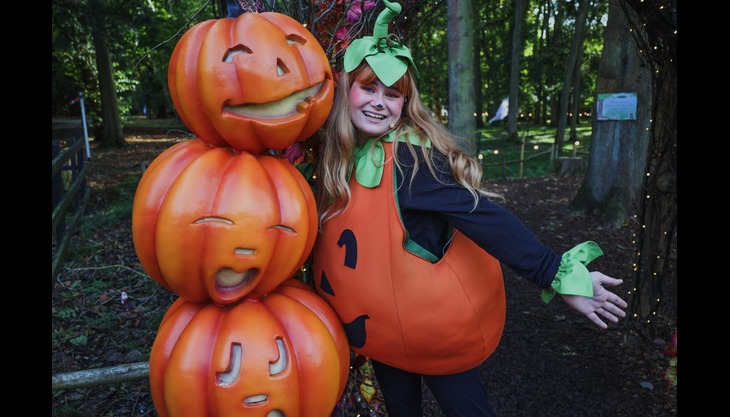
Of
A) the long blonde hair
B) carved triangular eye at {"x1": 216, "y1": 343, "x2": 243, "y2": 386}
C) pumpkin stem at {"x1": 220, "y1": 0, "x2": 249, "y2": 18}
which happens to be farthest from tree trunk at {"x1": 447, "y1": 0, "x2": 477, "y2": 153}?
carved triangular eye at {"x1": 216, "y1": 343, "x2": 243, "y2": 386}

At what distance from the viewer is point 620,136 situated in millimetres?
6797

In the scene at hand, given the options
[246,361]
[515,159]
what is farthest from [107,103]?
[246,361]

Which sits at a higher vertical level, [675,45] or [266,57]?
[675,45]

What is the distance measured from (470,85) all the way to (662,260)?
245 cm

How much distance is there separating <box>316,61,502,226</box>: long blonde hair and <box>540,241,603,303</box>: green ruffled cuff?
34cm

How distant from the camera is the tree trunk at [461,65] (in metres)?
5.06

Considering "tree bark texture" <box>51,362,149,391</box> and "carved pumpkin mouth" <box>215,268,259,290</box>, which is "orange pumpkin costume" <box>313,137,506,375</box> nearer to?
"carved pumpkin mouth" <box>215,268,259,290</box>

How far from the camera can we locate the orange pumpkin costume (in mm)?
1849

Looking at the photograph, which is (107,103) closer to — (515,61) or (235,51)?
(515,61)

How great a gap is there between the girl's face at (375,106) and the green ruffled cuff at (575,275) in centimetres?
77
